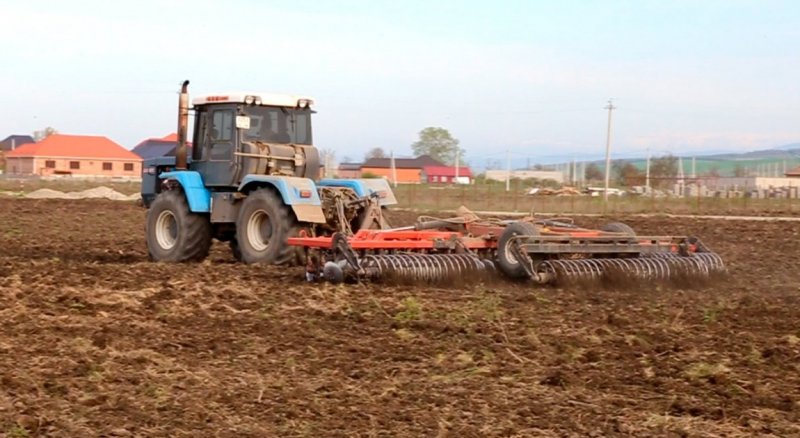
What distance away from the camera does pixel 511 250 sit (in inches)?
439

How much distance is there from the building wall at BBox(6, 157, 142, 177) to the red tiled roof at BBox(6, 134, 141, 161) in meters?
0.40

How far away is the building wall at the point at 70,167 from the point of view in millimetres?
84625

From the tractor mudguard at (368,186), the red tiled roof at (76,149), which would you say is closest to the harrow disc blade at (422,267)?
the tractor mudguard at (368,186)

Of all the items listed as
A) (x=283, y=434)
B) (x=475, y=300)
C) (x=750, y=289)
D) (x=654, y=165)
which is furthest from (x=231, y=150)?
(x=654, y=165)

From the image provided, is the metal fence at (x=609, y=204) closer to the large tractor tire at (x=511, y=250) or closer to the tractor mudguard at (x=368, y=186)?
the tractor mudguard at (x=368, y=186)

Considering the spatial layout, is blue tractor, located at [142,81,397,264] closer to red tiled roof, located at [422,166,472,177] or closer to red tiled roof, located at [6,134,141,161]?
red tiled roof, located at [6,134,141,161]

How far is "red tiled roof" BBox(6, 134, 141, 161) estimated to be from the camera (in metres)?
86.1

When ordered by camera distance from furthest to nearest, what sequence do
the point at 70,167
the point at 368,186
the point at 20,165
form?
1. the point at 20,165
2. the point at 70,167
3. the point at 368,186

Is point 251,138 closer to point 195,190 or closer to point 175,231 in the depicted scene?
point 195,190

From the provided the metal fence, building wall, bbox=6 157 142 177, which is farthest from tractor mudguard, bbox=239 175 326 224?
building wall, bbox=6 157 142 177

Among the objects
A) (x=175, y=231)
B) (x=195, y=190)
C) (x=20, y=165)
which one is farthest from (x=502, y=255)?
(x=20, y=165)

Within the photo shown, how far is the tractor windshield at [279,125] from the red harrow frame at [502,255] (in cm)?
222

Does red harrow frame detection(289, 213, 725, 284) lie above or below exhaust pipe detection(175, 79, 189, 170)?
below

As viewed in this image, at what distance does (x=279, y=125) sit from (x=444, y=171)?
275 ft
